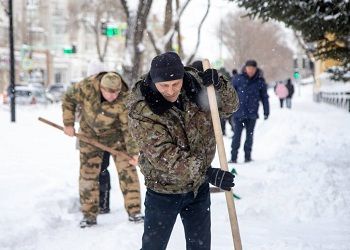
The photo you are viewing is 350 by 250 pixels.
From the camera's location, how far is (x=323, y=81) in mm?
29453

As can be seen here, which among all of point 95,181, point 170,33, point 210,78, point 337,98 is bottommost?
point 337,98

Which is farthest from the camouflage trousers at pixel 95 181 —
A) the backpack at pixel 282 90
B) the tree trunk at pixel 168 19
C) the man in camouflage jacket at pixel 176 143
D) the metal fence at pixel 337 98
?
the backpack at pixel 282 90

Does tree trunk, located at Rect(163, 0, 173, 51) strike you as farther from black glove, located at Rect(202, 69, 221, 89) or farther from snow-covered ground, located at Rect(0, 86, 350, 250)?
black glove, located at Rect(202, 69, 221, 89)

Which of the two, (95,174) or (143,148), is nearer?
(143,148)

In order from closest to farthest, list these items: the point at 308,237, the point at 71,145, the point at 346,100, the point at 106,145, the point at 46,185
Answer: the point at 308,237, the point at 106,145, the point at 46,185, the point at 71,145, the point at 346,100

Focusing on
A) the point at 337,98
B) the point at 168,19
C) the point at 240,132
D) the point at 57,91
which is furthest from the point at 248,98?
the point at 57,91

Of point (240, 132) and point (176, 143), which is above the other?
point (176, 143)

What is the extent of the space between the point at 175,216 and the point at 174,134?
0.55 metres

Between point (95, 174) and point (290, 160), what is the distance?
13.1ft

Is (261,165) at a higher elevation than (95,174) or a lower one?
lower

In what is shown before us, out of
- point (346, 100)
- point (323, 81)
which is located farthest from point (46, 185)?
point (323, 81)

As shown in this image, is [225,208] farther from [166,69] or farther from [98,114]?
[166,69]

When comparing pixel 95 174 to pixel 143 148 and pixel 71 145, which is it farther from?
pixel 71 145

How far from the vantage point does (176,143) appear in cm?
281
